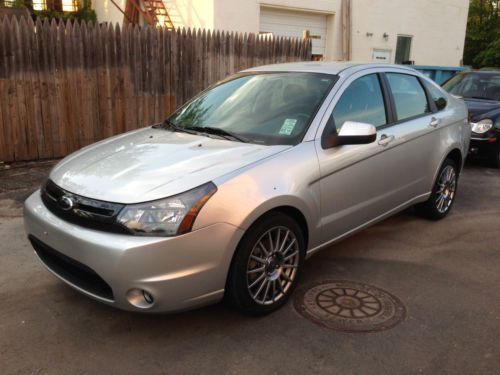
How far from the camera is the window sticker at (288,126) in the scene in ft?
11.8

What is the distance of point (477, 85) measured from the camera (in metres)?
8.98

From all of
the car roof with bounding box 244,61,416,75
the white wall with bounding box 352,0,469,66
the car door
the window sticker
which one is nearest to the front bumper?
the car door

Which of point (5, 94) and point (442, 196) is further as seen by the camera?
point (5, 94)

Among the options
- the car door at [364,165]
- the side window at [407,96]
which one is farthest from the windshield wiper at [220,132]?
the side window at [407,96]

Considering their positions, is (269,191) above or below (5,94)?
below

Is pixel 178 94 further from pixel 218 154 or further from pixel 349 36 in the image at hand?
pixel 349 36

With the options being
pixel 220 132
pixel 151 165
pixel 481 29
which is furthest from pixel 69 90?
pixel 481 29

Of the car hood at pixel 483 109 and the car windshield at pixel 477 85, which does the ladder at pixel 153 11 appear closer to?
the car windshield at pixel 477 85

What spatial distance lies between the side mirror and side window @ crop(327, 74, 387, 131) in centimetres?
14

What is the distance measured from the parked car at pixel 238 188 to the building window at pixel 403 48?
1430cm

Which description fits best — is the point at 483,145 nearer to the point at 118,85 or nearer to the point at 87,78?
the point at 118,85

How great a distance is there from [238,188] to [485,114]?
251 inches

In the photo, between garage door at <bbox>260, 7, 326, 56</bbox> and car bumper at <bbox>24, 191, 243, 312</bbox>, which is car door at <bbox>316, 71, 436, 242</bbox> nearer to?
car bumper at <bbox>24, 191, 243, 312</bbox>

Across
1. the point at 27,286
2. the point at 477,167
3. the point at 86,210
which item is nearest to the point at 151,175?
the point at 86,210
